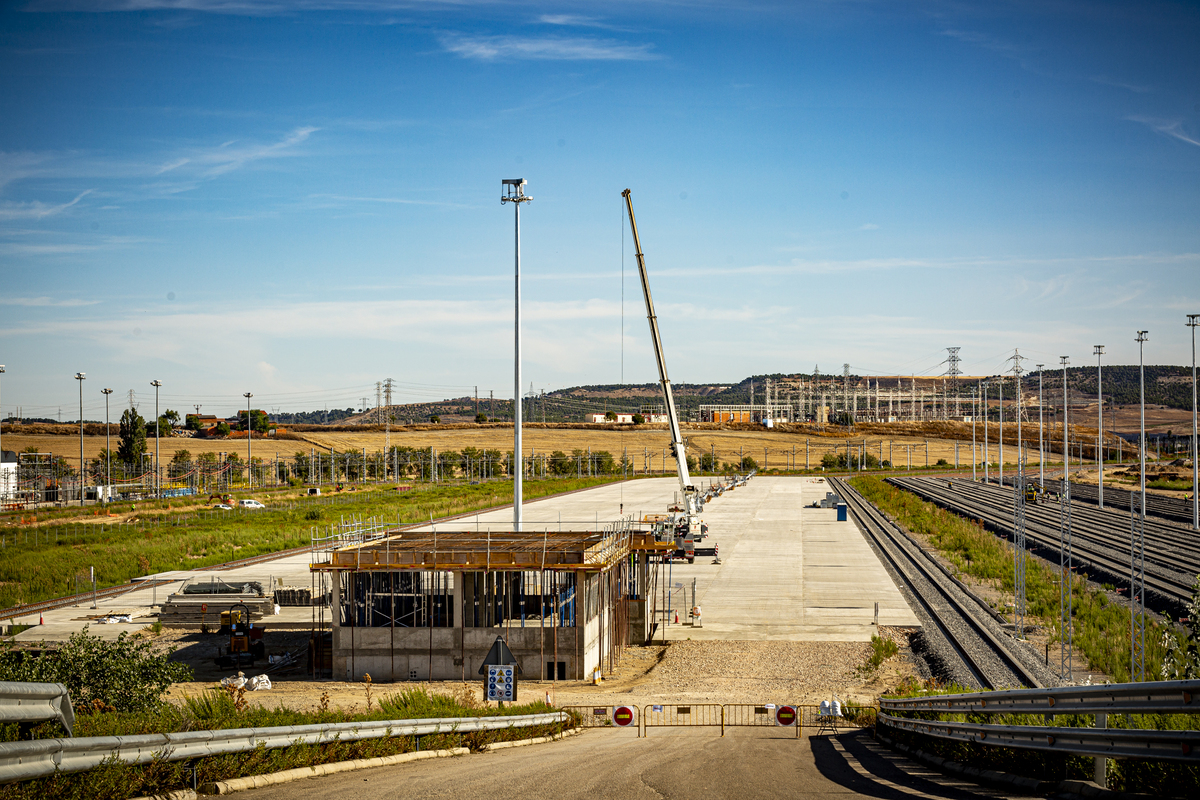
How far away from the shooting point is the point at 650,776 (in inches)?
476

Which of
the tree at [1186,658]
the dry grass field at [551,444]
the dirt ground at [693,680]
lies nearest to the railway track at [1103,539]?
the tree at [1186,658]

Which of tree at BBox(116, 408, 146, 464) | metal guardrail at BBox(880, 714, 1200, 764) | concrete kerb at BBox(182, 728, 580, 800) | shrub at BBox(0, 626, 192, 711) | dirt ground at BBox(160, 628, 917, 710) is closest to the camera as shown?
metal guardrail at BBox(880, 714, 1200, 764)

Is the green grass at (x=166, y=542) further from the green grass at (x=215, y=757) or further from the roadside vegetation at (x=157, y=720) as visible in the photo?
the green grass at (x=215, y=757)

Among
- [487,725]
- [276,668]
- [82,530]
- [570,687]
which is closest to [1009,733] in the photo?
[487,725]

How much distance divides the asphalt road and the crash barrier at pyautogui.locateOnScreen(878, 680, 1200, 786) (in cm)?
71

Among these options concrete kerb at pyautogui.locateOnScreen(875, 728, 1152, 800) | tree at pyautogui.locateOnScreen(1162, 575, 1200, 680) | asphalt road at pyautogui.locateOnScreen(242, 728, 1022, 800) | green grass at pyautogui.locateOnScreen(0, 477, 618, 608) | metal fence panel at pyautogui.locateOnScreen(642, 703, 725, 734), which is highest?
concrete kerb at pyautogui.locateOnScreen(875, 728, 1152, 800)

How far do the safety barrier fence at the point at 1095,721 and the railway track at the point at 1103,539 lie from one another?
31681 millimetres

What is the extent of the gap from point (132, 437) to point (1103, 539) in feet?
411

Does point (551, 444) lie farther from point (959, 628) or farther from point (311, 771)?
point (311, 771)

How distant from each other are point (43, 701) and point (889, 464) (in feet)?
567

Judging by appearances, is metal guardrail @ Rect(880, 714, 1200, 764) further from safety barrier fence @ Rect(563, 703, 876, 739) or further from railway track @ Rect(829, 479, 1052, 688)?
railway track @ Rect(829, 479, 1052, 688)

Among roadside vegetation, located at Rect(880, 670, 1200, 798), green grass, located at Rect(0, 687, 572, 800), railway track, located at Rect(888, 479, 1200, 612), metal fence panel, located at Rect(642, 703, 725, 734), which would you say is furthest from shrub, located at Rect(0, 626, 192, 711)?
railway track, located at Rect(888, 479, 1200, 612)

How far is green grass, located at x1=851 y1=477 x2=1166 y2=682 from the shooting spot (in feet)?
92.8

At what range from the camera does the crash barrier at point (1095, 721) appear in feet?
22.2
